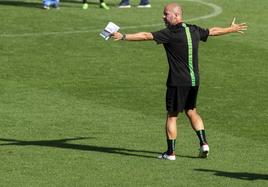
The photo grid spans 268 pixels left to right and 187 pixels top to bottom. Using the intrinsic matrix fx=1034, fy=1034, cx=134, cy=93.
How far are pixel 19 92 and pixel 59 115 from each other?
7.33ft

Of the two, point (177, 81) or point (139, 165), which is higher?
point (177, 81)

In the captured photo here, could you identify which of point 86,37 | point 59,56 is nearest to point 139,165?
point 59,56

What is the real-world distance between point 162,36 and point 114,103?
458 centimetres

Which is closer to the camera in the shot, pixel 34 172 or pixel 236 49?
pixel 34 172

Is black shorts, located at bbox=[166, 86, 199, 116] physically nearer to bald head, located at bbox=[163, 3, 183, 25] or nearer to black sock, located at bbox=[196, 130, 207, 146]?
black sock, located at bbox=[196, 130, 207, 146]

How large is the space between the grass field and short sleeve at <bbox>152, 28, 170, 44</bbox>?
5.57 feet

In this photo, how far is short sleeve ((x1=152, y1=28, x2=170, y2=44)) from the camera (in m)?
14.4

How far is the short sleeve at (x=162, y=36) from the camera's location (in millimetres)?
14419

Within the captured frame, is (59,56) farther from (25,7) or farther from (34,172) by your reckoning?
(34,172)

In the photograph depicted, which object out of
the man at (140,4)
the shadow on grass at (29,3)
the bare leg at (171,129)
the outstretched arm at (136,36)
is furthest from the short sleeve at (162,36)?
the shadow on grass at (29,3)

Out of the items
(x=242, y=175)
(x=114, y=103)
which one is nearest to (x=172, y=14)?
(x=242, y=175)

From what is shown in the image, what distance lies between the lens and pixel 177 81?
14664 millimetres

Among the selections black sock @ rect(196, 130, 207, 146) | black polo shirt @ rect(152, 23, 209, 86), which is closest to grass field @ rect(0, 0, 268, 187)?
black sock @ rect(196, 130, 207, 146)

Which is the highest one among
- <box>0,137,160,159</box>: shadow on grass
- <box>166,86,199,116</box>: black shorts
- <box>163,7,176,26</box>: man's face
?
Answer: <box>163,7,176,26</box>: man's face
